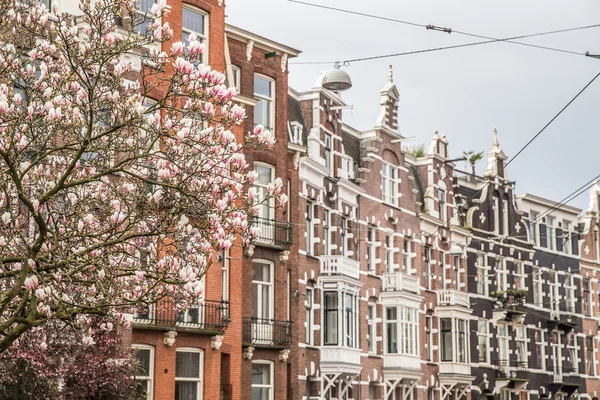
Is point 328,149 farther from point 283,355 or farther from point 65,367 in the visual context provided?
point 65,367

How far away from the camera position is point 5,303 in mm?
13203

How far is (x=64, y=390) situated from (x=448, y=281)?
2748 centimetres

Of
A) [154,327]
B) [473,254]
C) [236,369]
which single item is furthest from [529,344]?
[154,327]

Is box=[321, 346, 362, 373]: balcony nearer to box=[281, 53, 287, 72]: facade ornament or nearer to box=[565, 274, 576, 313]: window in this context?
box=[281, 53, 287, 72]: facade ornament

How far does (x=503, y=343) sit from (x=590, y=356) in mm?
11383

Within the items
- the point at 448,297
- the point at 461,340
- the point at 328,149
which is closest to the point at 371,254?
the point at 328,149

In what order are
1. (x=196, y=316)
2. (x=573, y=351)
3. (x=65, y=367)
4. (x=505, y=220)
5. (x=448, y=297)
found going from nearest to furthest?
(x=65, y=367) → (x=196, y=316) → (x=448, y=297) → (x=505, y=220) → (x=573, y=351)

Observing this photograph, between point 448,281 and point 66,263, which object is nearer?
A: point 66,263

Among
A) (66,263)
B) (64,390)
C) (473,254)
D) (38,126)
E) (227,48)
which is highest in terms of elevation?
(227,48)

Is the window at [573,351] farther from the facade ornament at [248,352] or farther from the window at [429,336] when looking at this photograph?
the facade ornament at [248,352]

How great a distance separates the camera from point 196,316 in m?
29.5

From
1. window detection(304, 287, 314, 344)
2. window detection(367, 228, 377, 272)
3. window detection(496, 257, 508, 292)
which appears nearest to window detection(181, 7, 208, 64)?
window detection(304, 287, 314, 344)

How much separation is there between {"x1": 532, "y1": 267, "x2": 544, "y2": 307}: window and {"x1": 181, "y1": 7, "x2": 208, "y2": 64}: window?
30016 millimetres

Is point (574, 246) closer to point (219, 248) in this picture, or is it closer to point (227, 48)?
point (227, 48)
